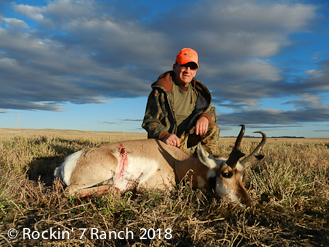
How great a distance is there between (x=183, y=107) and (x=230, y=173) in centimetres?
292

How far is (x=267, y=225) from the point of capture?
2.60 meters

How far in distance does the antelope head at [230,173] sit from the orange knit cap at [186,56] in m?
2.70

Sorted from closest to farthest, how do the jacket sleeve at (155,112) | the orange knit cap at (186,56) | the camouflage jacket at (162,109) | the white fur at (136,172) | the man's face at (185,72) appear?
the white fur at (136,172) < the jacket sleeve at (155,112) < the camouflage jacket at (162,109) < the orange knit cap at (186,56) < the man's face at (185,72)

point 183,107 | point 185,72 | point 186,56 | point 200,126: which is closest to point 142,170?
point 200,126

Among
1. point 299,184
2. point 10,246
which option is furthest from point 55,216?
point 299,184

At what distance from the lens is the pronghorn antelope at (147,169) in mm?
3305

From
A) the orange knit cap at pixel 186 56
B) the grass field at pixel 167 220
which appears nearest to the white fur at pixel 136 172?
the grass field at pixel 167 220

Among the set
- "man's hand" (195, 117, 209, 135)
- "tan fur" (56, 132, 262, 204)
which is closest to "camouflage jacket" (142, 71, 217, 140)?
"man's hand" (195, 117, 209, 135)

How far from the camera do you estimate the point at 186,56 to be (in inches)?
216

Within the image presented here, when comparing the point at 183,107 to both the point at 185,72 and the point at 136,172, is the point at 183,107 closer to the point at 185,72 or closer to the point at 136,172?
the point at 185,72

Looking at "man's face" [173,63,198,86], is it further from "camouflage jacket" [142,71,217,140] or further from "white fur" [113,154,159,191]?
"white fur" [113,154,159,191]

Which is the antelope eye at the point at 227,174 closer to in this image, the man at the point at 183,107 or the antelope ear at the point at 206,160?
the antelope ear at the point at 206,160

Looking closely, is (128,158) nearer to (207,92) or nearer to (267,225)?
(267,225)

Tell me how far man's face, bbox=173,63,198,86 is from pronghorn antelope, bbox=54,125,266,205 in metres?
2.23
